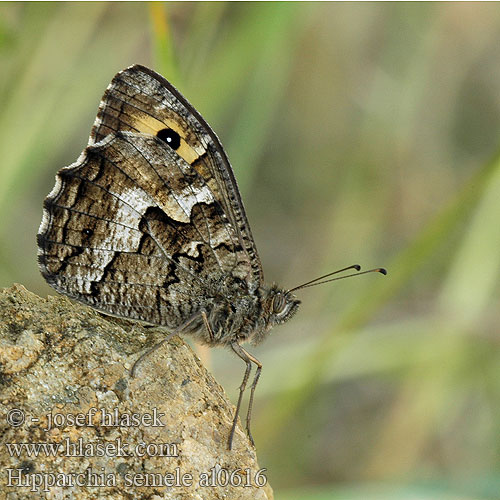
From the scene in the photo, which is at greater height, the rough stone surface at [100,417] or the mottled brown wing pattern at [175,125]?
the mottled brown wing pattern at [175,125]

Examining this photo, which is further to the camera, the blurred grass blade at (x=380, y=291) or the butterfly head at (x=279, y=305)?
the blurred grass blade at (x=380, y=291)

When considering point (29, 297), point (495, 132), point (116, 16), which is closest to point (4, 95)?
point (116, 16)

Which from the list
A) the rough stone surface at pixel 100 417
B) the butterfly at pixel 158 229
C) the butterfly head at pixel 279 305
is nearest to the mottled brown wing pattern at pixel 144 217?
the butterfly at pixel 158 229

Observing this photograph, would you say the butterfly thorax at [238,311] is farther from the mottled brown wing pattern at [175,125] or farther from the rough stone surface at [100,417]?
the rough stone surface at [100,417]

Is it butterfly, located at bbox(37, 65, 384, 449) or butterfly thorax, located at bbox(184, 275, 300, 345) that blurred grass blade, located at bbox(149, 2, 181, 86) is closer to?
butterfly, located at bbox(37, 65, 384, 449)

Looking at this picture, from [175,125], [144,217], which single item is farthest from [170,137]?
[144,217]

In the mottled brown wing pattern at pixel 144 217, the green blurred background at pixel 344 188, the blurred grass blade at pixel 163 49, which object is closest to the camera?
the mottled brown wing pattern at pixel 144 217
